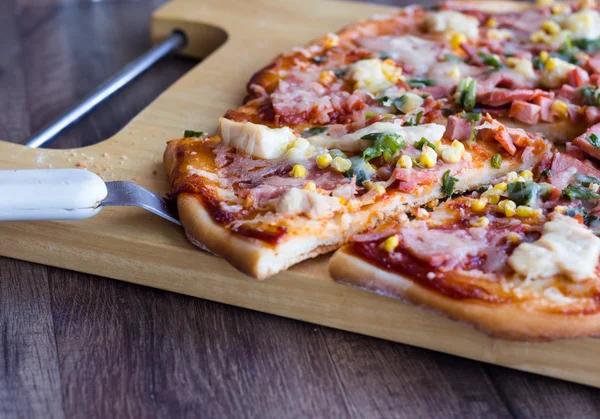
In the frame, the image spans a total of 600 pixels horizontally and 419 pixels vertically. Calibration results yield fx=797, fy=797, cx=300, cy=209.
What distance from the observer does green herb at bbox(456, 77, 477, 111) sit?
5023mm

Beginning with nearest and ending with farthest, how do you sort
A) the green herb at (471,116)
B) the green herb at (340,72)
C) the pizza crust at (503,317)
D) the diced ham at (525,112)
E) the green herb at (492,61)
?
the pizza crust at (503,317) < the green herb at (471,116) < the diced ham at (525,112) < the green herb at (340,72) < the green herb at (492,61)

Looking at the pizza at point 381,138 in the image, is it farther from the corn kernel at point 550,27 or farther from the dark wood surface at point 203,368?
the dark wood surface at point 203,368

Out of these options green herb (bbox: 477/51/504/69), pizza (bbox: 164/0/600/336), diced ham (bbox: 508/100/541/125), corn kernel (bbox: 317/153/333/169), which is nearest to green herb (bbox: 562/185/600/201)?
pizza (bbox: 164/0/600/336)

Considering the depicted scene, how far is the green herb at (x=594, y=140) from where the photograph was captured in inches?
178

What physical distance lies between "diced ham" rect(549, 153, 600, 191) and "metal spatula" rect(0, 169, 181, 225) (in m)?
2.34

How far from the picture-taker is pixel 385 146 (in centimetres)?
428

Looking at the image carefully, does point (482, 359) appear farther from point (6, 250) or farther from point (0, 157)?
point (0, 157)

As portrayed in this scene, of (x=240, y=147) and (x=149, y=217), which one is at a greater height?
(x=240, y=147)

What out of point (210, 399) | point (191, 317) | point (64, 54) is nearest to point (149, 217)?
point (191, 317)

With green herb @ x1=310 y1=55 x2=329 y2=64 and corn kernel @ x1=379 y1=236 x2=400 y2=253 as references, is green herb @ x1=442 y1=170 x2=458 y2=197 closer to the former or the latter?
corn kernel @ x1=379 y1=236 x2=400 y2=253

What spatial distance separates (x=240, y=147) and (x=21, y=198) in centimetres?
120

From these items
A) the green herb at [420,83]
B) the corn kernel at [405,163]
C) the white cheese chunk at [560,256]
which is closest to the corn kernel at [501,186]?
the corn kernel at [405,163]

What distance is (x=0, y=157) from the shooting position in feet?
15.4

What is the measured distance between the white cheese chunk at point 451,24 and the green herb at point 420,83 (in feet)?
3.12
